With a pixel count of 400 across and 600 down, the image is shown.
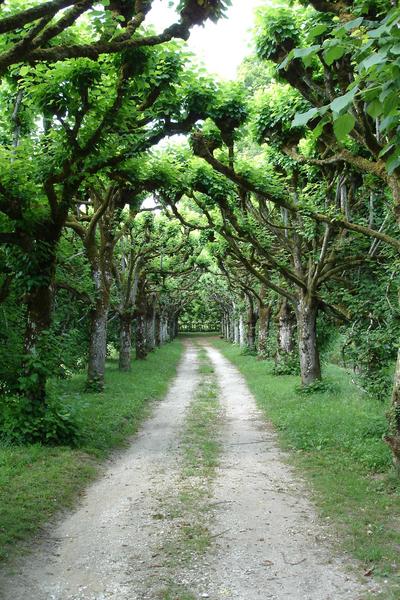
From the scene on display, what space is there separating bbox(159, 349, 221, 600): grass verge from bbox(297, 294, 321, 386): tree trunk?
167 inches

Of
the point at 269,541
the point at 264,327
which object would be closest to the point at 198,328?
the point at 264,327

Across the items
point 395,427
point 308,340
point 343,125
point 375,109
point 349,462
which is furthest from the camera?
point 308,340

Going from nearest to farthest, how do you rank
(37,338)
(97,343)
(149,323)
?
(37,338)
(97,343)
(149,323)

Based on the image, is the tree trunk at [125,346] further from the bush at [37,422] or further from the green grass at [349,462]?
the bush at [37,422]

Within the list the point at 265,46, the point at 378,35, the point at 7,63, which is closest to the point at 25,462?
the point at 7,63

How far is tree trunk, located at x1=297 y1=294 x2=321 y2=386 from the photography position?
16875 mm

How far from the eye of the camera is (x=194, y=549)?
5.79 m

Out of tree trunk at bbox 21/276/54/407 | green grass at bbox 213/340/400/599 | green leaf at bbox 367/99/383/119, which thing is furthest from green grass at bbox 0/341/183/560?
green leaf at bbox 367/99/383/119

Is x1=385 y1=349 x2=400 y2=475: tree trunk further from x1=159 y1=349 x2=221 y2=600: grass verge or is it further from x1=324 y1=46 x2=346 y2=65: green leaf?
x1=324 y1=46 x2=346 y2=65: green leaf

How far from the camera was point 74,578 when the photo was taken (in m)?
5.14

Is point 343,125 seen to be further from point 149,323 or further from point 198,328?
point 198,328

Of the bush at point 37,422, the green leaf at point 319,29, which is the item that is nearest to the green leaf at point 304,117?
the green leaf at point 319,29

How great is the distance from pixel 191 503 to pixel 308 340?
34.4ft

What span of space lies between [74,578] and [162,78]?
7990 mm
